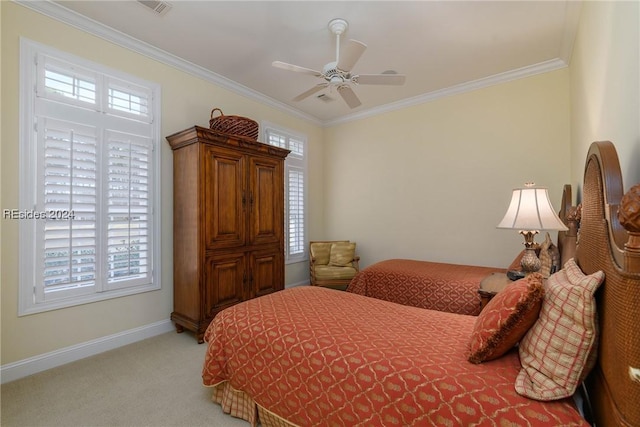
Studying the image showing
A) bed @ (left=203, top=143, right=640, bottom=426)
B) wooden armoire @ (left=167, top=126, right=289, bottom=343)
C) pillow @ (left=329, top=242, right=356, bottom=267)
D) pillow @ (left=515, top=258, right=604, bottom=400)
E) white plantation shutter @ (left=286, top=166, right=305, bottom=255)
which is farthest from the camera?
white plantation shutter @ (left=286, top=166, right=305, bottom=255)

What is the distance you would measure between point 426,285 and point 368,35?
264 centimetres

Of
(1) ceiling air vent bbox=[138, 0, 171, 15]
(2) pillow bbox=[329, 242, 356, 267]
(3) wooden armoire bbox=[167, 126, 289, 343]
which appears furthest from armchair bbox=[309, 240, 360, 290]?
(1) ceiling air vent bbox=[138, 0, 171, 15]

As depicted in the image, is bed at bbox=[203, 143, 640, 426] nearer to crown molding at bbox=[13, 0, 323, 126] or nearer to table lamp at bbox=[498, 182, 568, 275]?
table lamp at bbox=[498, 182, 568, 275]

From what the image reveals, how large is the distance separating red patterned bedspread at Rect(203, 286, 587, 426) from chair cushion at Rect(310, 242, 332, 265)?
264 centimetres

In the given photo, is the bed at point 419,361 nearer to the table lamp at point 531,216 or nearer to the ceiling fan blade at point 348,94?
the table lamp at point 531,216

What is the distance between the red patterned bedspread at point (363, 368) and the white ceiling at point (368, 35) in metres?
2.51

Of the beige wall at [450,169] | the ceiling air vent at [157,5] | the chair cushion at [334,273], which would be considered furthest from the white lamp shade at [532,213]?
the ceiling air vent at [157,5]

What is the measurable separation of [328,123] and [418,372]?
4.89 m

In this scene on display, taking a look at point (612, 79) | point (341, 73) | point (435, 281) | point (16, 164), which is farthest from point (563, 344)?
point (16, 164)

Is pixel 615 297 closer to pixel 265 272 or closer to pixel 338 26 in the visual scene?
pixel 338 26

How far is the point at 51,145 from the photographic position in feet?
8.30

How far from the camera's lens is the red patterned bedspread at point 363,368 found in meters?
1.13

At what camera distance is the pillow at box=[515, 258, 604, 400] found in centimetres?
105

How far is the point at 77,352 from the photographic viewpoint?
2670 mm
